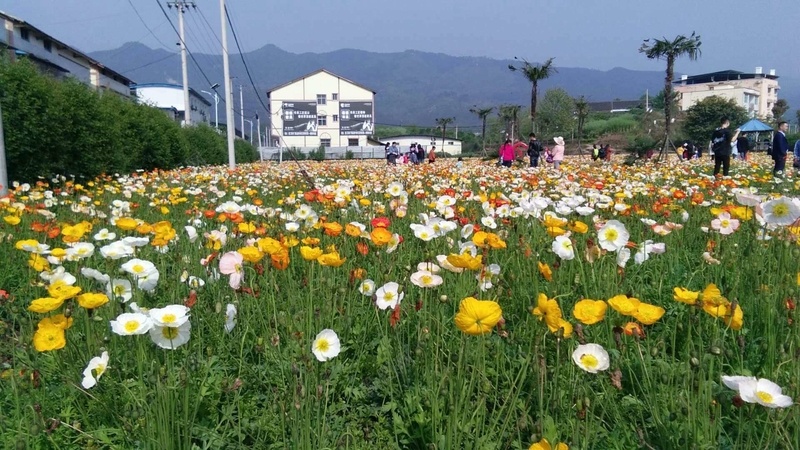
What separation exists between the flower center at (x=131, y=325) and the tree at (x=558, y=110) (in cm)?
6984

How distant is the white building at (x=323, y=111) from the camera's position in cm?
7125

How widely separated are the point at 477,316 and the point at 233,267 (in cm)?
113

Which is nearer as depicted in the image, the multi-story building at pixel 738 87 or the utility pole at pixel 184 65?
the utility pole at pixel 184 65

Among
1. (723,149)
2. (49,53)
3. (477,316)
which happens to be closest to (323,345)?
(477,316)

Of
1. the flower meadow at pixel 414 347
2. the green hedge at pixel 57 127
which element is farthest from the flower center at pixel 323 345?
the green hedge at pixel 57 127

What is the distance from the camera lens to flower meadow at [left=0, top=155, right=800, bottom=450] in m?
1.48

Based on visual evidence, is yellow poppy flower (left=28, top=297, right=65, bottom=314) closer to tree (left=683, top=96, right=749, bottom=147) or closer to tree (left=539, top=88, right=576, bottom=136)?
tree (left=683, top=96, right=749, bottom=147)

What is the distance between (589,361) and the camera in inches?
55.8

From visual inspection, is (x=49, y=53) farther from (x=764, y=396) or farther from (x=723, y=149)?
(x=764, y=396)

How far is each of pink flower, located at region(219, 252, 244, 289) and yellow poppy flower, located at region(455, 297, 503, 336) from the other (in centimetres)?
108

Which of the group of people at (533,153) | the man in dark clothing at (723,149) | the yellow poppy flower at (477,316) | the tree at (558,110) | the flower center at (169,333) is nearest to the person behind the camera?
the yellow poppy flower at (477,316)

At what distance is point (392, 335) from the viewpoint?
2324 mm

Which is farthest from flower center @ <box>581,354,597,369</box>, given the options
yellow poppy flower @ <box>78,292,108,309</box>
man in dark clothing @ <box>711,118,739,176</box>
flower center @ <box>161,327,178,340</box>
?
man in dark clothing @ <box>711,118,739,176</box>

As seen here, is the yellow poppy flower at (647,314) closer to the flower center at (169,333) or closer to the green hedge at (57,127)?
the flower center at (169,333)
